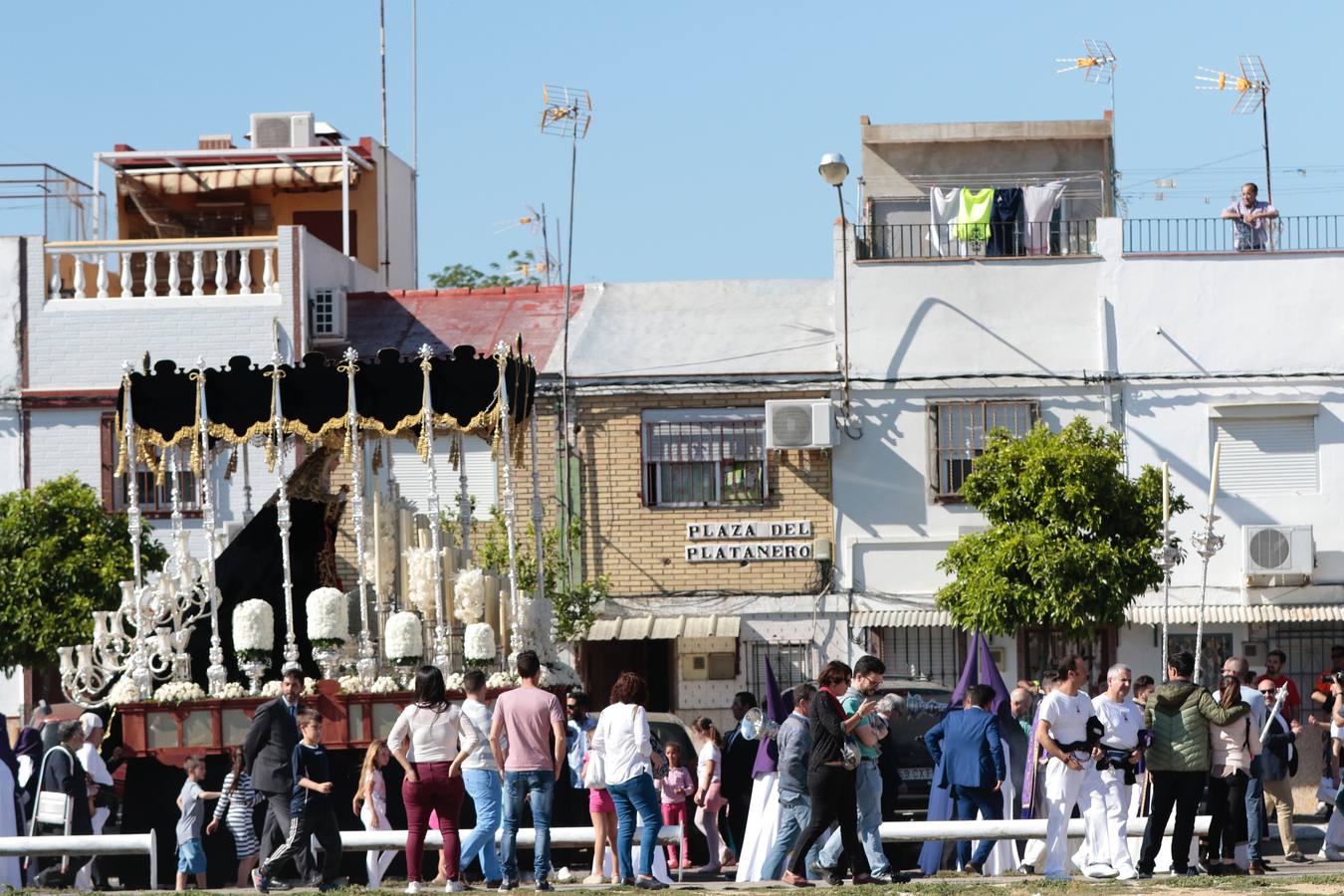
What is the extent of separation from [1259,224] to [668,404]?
7.62m

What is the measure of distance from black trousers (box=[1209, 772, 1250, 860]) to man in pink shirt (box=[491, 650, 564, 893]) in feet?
14.6

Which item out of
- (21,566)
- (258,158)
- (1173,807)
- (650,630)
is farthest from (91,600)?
(1173,807)

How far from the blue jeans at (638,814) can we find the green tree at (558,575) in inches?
430

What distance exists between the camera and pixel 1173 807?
53.9ft

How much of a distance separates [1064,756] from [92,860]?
6864 mm

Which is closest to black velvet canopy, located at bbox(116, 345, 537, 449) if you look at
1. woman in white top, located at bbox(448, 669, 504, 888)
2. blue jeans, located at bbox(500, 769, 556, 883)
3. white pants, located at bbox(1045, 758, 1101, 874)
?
woman in white top, located at bbox(448, 669, 504, 888)

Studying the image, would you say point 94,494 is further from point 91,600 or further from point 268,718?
point 268,718

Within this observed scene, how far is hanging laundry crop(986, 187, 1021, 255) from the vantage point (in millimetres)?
29109

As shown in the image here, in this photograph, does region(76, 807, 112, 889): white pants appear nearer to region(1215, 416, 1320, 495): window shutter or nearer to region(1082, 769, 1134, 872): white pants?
region(1082, 769, 1134, 872): white pants

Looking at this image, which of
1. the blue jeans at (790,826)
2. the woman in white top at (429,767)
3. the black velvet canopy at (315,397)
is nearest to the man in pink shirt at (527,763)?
the woman in white top at (429,767)

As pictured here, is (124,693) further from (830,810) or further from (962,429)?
(962,429)

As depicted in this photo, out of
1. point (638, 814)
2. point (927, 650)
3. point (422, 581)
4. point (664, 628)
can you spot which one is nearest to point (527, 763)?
point (638, 814)

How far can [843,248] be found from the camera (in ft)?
93.4

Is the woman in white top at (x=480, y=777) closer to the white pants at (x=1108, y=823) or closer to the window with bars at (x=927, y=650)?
the white pants at (x=1108, y=823)
